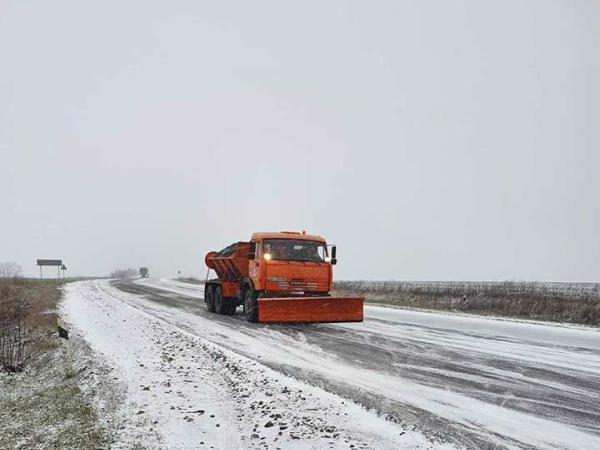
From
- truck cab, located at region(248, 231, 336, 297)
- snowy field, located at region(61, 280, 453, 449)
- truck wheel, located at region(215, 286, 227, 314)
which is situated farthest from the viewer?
truck wheel, located at region(215, 286, 227, 314)

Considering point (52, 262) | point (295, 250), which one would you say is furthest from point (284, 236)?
point (52, 262)

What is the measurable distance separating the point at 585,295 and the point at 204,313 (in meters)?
12.4

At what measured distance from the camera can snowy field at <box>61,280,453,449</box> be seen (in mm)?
4777

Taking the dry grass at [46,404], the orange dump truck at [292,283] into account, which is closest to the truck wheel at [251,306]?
the orange dump truck at [292,283]

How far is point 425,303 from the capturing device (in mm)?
21828

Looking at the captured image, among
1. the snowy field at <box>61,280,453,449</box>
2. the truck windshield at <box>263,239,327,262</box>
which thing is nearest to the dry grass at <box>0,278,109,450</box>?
the snowy field at <box>61,280,453,449</box>

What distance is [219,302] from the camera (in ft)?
55.4

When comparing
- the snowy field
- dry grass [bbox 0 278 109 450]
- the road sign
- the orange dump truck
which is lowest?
dry grass [bbox 0 278 109 450]

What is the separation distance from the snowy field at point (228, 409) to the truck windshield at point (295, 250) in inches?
194

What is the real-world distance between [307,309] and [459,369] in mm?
5726

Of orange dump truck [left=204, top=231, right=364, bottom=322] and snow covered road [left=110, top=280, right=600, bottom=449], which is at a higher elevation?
orange dump truck [left=204, top=231, right=364, bottom=322]

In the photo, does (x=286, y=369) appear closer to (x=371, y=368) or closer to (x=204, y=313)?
(x=371, y=368)

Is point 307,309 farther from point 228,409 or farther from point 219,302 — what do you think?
point 228,409

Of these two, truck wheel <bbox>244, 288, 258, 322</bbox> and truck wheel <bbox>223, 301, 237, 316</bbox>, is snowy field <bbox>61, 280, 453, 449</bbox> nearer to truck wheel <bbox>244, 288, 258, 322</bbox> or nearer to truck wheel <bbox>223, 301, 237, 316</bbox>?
truck wheel <bbox>244, 288, 258, 322</bbox>
